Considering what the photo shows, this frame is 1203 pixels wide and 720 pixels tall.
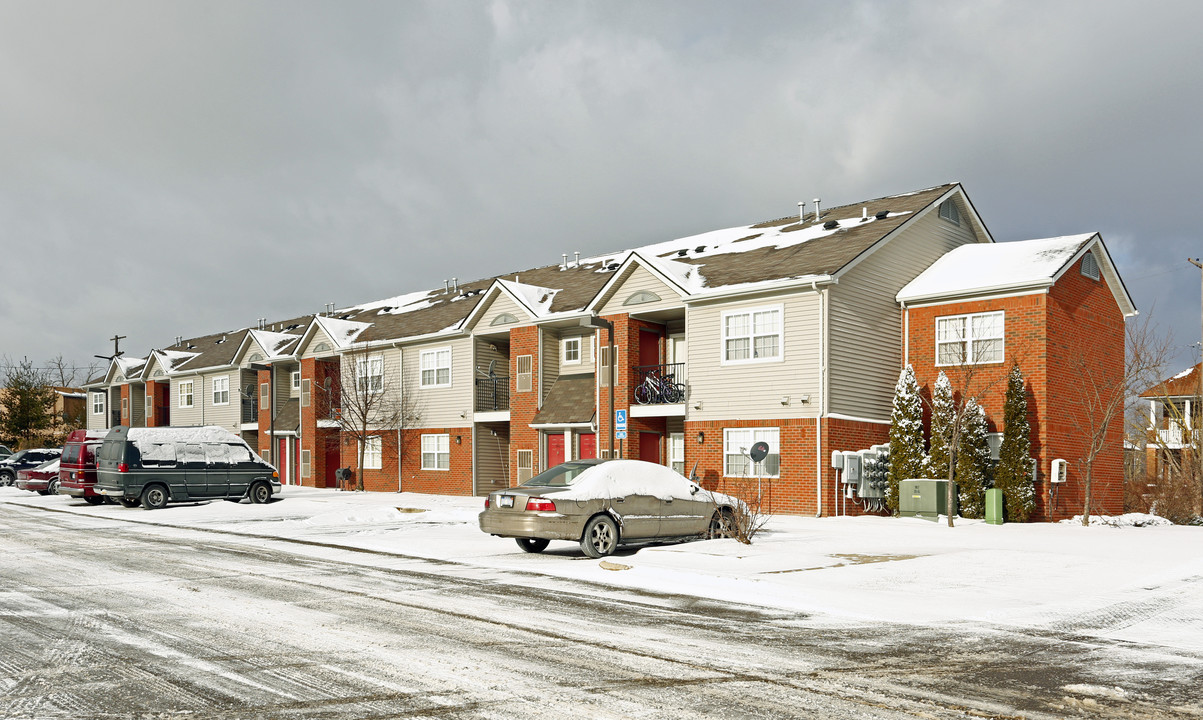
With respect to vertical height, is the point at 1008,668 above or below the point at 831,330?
below

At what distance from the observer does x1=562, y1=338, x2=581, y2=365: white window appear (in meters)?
32.8

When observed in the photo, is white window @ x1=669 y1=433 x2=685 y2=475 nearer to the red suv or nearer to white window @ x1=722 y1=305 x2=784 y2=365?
white window @ x1=722 y1=305 x2=784 y2=365

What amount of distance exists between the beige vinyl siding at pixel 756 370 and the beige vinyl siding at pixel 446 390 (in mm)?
10468

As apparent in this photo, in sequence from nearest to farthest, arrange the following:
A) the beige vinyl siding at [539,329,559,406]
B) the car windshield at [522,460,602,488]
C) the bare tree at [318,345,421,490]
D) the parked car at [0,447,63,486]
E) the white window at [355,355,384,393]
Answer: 1. the car windshield at [522,460,602,488]
2. the beige vinyl siding at [539,329,559,406]
3. the bare tree at [318,345,421,490]
4. the white window at [355,355,384,393]
5. the parked car at [0,447,63,486]

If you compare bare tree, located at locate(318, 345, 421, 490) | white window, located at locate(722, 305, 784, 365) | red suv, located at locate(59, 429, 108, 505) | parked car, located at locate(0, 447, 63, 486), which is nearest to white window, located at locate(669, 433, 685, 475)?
white window, located at locate(722, 305, 784, 365)

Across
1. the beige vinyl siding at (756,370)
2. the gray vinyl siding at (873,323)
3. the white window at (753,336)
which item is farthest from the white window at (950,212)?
the white window at (753,336)

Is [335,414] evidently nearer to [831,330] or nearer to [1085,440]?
[831,330]

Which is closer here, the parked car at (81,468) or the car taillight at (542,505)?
the car taillight at (542,505)

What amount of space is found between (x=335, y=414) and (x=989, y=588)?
1205 inches

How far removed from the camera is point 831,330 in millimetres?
24797

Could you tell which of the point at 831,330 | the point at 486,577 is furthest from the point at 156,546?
the point at 831,330

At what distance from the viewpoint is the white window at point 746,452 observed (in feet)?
83.7

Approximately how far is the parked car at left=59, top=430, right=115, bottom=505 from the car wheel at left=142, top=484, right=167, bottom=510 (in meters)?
1.76

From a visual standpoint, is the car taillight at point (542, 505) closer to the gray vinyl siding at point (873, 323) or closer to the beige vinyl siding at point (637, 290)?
the gray vinyl siding at point (873, 323)
